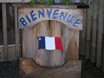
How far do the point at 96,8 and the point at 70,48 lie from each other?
6.33 ft

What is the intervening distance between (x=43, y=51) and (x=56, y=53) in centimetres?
19

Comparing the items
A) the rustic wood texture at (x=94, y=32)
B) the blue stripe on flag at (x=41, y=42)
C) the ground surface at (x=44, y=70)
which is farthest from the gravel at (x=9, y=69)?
the rustic wood texture at (x=94, y=32)

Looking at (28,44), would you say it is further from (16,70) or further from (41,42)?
(16,70)

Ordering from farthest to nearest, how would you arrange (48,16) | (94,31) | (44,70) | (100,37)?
(94,31) < (100,37) < (44,70) < (48,16)

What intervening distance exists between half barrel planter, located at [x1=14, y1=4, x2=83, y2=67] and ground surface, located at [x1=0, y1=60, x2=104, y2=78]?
4.84 ft

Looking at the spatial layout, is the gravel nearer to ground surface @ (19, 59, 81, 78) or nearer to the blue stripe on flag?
ground surface @ (19, 59, 81, 78)

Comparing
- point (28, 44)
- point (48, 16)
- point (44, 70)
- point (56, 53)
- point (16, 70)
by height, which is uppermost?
point (48, 16)

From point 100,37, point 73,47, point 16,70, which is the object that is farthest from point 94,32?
point 16,70

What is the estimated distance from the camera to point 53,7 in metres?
2.77

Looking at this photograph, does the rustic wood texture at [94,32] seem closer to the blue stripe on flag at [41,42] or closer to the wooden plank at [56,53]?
the wooden plank at [56,53]

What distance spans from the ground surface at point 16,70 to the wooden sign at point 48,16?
1.77m

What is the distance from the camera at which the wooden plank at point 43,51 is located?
9.39 ft

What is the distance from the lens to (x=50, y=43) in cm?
284

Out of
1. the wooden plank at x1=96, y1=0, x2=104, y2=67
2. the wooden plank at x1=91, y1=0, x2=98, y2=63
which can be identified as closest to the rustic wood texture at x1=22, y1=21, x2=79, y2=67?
the wooden plank at x1=96, y1=0, x2=104, y2=67
